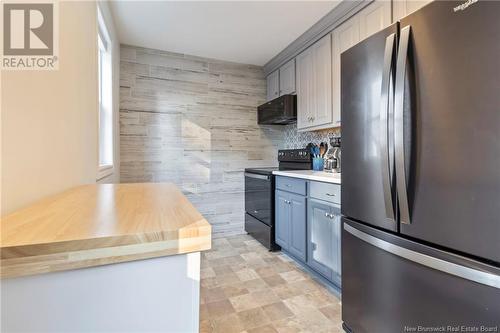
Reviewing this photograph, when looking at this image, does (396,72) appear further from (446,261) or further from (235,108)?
(235,108)

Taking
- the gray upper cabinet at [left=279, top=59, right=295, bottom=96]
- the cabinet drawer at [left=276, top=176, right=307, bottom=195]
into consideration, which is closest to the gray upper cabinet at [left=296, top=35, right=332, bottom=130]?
the gray upper cabinet at [left=279, top=59, right=295, bottom=96]

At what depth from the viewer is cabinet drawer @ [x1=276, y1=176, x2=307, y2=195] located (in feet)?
7.92

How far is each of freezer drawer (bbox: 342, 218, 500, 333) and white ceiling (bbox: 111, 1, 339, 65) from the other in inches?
77.2

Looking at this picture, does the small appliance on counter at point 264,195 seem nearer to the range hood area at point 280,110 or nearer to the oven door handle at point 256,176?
the oven door handle at point 256,176

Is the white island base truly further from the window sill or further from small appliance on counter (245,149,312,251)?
small appliance on counter (245,149,312,251)

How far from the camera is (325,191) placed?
2088mm

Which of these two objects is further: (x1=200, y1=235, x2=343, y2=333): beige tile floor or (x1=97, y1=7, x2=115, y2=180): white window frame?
(x1=97, y1=7, x2=115, y2=180): white window frame

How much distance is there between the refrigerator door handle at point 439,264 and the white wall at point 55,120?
1470 mm

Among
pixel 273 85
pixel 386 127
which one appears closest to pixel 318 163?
pixel 273 85

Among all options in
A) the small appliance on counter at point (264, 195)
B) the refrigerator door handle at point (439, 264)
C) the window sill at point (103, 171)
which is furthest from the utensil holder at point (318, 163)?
the window sill at point (103, 171)

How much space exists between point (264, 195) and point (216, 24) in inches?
76.3

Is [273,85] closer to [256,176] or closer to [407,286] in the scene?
[256,176]

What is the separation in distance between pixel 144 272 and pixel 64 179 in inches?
37.0

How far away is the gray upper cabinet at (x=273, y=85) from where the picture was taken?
3.51 m
